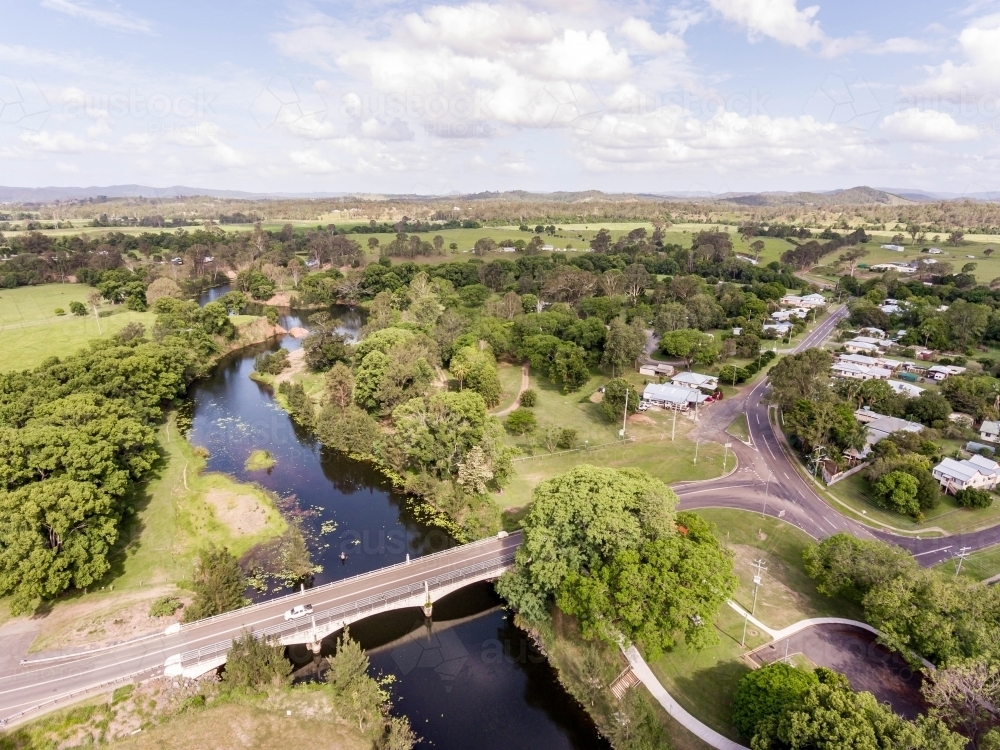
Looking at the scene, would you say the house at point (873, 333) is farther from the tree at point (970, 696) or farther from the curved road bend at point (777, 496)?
the tree at point (970, 696)

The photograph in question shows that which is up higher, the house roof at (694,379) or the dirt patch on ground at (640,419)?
the house roof at (694,379)

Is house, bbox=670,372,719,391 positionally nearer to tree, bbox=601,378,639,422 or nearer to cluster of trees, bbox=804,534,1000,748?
tree, bbox=601,378,639,422

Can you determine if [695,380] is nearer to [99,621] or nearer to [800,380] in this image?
[800,380]

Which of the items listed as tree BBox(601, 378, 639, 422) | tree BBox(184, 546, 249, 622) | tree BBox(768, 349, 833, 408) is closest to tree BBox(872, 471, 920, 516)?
tree BBox(768, 349, 833, 408)

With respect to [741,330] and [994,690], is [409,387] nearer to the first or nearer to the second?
[994,690]

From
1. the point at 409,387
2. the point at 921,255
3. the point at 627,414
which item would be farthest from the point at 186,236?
the point at 921,255

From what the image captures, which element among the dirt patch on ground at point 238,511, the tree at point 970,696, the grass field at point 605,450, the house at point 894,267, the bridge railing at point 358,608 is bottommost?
the dirt patch on ground at point 238,511

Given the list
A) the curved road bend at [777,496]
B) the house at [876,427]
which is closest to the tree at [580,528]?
the curved road bend at [777,496]
